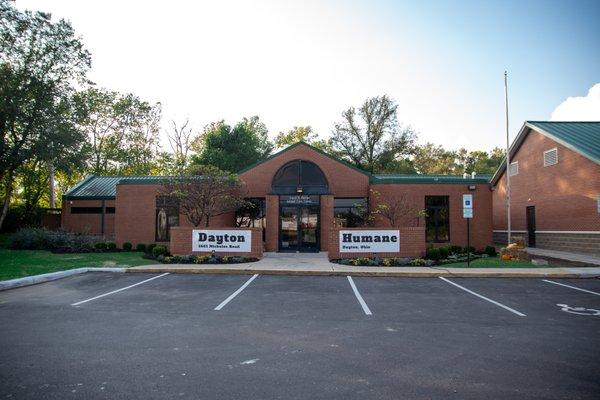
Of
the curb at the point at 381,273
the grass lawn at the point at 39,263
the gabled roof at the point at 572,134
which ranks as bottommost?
the curb at the point at 381,273

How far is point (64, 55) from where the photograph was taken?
2716 centimetres

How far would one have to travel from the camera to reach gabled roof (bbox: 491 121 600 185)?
1938 cm

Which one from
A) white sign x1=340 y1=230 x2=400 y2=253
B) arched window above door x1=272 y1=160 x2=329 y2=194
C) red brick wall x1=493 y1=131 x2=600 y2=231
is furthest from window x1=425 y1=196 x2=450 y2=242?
red brick wall x1=493 y1=131 x2=600 y2=231

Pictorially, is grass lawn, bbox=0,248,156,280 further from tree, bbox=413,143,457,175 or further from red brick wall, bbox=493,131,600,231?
tree, bbox=413,143,457,175

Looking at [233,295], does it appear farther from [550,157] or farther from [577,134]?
[577,134]

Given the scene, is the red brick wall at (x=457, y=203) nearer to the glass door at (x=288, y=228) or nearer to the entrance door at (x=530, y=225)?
the glass door at (x=288, y=228)

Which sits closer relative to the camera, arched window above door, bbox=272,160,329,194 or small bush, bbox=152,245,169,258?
small bush, bbox=152,245,169,258

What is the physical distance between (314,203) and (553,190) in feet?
47.3

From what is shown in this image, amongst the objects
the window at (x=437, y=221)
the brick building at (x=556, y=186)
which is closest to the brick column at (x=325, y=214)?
the window at (x=437, y=221)

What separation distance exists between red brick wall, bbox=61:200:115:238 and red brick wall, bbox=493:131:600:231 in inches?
1188

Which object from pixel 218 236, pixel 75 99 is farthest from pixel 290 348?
pixel 75 99

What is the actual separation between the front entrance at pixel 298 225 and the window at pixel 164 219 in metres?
6.40

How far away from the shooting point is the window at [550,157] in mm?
21828

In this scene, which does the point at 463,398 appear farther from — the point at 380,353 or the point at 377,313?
the point at 377,313
